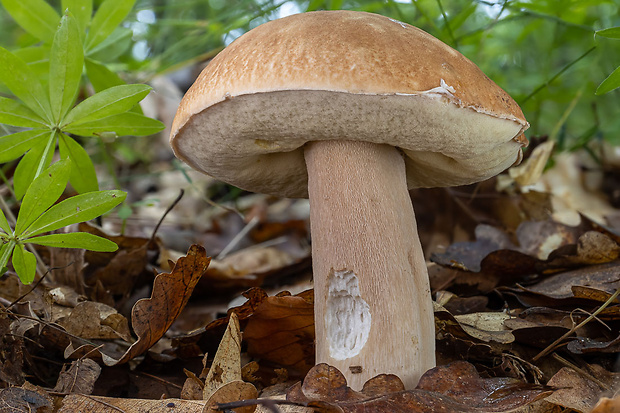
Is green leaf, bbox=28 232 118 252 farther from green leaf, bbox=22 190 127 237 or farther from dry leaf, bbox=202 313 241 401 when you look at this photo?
dry leaf, bbox=202 313 241 401

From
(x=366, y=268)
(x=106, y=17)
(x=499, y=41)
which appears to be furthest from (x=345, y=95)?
(x=499, y=41)

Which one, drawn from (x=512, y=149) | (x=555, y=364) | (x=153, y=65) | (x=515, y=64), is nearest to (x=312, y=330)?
(x=555, y=364)

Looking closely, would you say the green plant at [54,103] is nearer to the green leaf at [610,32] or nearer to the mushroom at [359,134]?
the mushroom at [359,134]

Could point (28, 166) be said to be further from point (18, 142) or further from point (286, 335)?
point (286, 335)

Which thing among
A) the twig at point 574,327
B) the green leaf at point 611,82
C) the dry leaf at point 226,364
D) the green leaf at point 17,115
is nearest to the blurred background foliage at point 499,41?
the green leaf at point 611,82

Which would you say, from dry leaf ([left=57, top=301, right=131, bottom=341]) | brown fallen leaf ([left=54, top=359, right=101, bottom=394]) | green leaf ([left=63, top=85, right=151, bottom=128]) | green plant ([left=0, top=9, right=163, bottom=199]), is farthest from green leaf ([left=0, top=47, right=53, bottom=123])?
brown fallen leaf ([left=54, top=359, right=101, bottom=394])

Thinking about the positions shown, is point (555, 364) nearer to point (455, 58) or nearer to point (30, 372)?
point (455, 58)

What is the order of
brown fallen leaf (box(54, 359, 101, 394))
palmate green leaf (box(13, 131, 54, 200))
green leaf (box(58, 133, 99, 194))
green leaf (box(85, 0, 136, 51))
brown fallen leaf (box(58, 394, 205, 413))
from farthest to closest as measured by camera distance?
1. green leaf (box(85, 0, 136, 51))
2. green leaf (box(58, 133, 99, 194))
3. palmate green leaf (box(13, 131, 54, 200))
4. brown fallen leaf (box(54, 359, 101, 394))
5. brown fallen leaf (box(58, 394, 205, 413))
